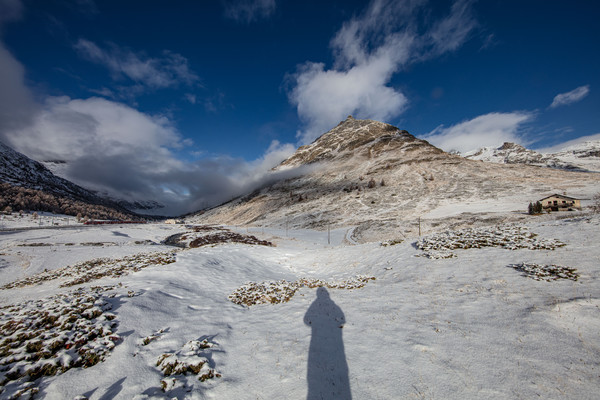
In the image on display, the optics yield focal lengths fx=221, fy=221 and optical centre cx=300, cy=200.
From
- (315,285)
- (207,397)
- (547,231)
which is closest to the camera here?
(207,397)

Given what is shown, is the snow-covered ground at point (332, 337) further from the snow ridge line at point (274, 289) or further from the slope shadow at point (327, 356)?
the snow ridge line at point (274, 289)

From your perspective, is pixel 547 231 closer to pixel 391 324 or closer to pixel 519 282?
pixel 519 282

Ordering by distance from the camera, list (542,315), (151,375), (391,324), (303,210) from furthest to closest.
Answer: (303,210) → (391,324) → (542,315) → (151,375)

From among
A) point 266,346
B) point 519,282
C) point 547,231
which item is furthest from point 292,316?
point 547,231

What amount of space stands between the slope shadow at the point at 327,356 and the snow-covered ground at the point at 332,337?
5 cm

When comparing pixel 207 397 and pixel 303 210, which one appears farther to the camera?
pixel 303 210

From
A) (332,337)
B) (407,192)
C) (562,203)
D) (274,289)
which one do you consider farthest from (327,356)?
(407,192)

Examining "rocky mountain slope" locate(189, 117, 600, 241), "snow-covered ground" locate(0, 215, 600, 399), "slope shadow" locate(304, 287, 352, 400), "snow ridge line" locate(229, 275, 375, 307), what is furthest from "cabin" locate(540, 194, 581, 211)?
"slope shadow" locate(304, 287, 352, 400)

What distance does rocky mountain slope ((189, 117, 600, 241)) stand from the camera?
53656 millimetres

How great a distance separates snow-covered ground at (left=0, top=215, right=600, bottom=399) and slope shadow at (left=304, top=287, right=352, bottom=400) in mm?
48

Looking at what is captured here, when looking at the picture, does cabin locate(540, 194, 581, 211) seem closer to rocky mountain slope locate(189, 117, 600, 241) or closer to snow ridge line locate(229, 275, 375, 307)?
rocky mountain slope locate(189, 117, 600, 241)

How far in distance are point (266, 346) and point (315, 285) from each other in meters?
7.73

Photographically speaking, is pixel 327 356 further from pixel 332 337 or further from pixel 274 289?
pixel 274 289

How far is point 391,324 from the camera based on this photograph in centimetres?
912
